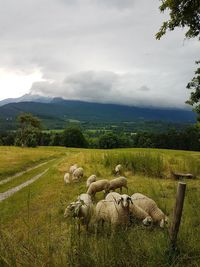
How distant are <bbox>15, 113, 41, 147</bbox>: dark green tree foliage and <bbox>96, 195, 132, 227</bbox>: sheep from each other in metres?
88.1

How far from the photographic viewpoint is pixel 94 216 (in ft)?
36.6

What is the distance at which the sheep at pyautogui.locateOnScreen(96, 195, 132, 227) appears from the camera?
9.68 metres

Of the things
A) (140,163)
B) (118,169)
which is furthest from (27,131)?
(118,169)

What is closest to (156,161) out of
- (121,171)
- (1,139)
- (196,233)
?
(121,171)

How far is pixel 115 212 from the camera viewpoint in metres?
9.88

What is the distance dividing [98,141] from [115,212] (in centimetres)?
11069

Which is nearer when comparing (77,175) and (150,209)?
(150,209)

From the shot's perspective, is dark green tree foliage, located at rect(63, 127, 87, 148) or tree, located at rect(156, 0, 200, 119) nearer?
tree, located at rect(156, 0, 200, 119)

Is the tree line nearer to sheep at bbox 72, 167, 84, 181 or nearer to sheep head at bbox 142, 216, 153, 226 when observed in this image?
sheep at bbox 72, 167, 84, 181

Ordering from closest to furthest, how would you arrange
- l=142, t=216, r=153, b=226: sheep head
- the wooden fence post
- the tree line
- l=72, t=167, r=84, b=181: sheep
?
the wooden fence post
l=142, t=216, r=153, b=226: sheep head
l=72, t=167, r=84, b=181: sheep
the tree line

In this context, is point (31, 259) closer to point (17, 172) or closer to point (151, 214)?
point (151, 214)

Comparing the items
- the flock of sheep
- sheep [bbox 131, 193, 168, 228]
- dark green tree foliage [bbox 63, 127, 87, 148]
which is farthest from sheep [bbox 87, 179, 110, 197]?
dark green tree foliage [bbox 63, 127, 87, 148]

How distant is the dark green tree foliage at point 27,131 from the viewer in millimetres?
96625

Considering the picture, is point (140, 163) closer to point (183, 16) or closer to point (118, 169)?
point (118, 169)
